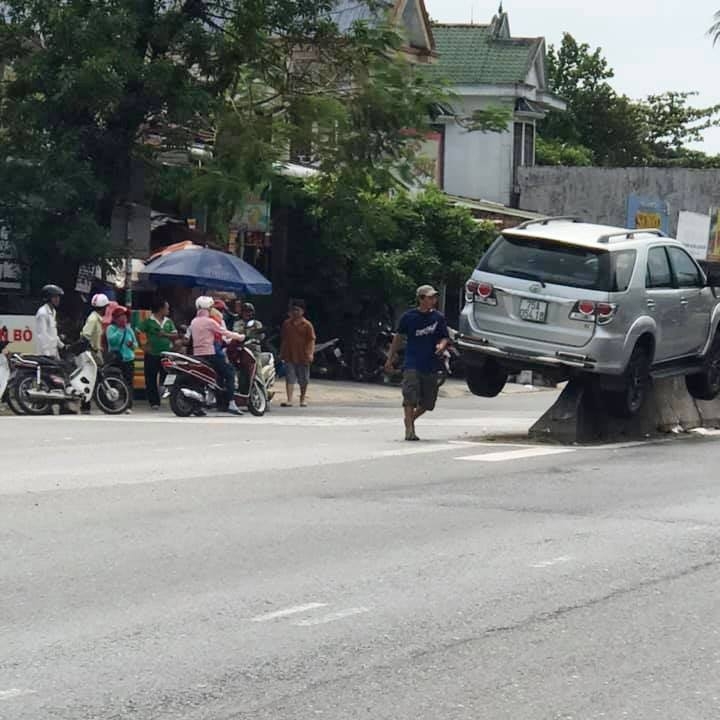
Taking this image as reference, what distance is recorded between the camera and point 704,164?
70.9 meters

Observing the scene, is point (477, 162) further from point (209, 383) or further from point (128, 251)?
point (209, 383)

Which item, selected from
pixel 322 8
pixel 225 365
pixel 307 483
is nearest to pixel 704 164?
pixel 322 8

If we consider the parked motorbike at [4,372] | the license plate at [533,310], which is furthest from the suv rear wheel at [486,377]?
the parked motorbike at [4,372]

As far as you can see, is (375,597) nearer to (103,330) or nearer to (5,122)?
(103,330)

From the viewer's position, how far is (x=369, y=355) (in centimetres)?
3594

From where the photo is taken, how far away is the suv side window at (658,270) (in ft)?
60.6

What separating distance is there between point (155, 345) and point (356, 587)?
1693 centimetres

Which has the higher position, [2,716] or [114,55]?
[114,55]

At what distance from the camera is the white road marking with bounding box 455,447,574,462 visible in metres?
16.1

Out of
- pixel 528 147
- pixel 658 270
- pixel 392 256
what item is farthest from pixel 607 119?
pixel 658 270

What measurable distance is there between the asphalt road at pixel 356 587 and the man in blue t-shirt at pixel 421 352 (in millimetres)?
1836

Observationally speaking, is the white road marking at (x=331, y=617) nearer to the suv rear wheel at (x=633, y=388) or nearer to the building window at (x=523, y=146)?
the suv rear wheel at (x=633, y=388)

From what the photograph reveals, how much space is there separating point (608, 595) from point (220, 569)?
224 centimetres

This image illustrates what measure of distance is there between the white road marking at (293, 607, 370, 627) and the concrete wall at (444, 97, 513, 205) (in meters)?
42.3
